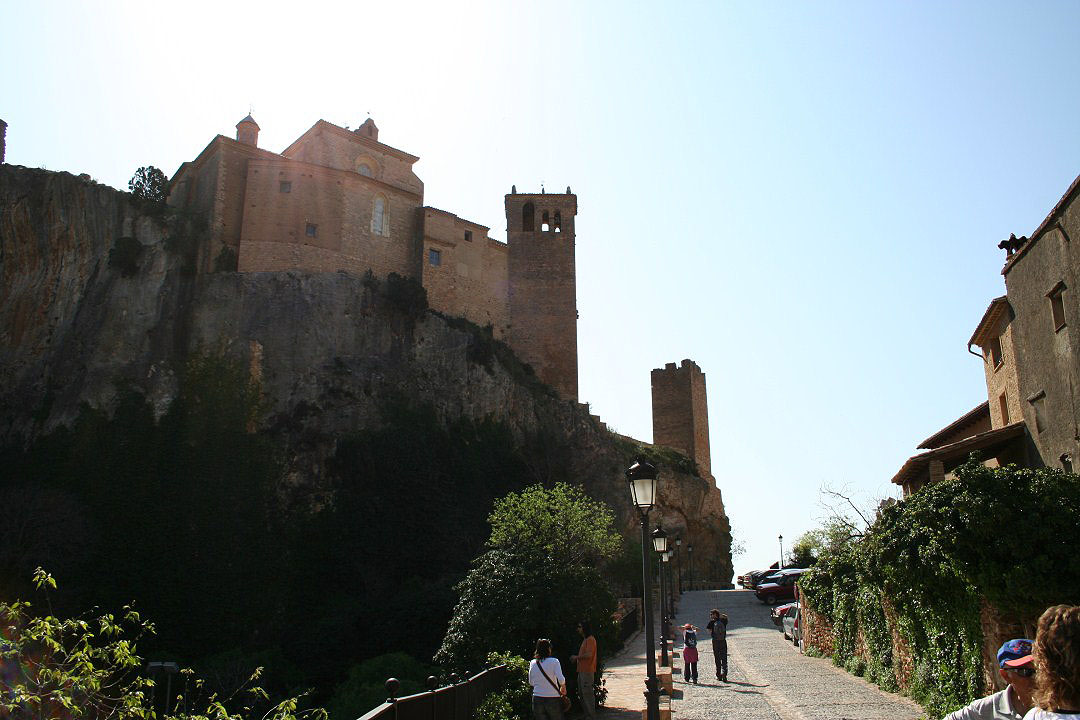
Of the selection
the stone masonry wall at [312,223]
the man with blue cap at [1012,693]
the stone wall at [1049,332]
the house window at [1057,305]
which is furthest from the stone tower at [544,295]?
the man with blue cap at [1012,693]

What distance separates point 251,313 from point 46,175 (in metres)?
13.4

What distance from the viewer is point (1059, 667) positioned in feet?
11.5

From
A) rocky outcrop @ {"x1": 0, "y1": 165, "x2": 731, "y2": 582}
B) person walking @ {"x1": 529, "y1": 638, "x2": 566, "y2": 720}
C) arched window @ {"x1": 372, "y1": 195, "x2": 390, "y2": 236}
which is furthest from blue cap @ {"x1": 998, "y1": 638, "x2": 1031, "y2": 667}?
arched window @ {"x1": 372, "y1": 195, "x2": 390, "y2": 236}

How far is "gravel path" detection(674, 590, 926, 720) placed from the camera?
13.4m

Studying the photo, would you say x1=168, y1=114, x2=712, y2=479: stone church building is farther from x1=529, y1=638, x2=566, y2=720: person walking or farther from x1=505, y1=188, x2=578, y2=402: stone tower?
x1=529, y1=638, x2=566, y2=720: person walking

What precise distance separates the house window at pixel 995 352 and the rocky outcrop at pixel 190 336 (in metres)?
24.1

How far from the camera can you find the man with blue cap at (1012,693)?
156 inches

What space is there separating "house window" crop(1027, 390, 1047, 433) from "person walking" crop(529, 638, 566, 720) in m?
12.6

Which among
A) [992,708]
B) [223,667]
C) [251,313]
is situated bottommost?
[223,667]

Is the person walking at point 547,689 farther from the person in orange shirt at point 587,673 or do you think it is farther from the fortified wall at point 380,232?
the fortified wall at point 380,232

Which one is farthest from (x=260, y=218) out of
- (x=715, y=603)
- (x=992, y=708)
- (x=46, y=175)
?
(x=992, y=708)

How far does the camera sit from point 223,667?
3066 centimetres

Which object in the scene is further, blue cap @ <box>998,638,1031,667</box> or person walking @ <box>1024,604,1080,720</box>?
blue cap @ <box>998,638,1031,667</box>

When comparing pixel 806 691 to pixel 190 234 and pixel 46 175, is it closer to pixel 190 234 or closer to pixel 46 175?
pixel 190 234
